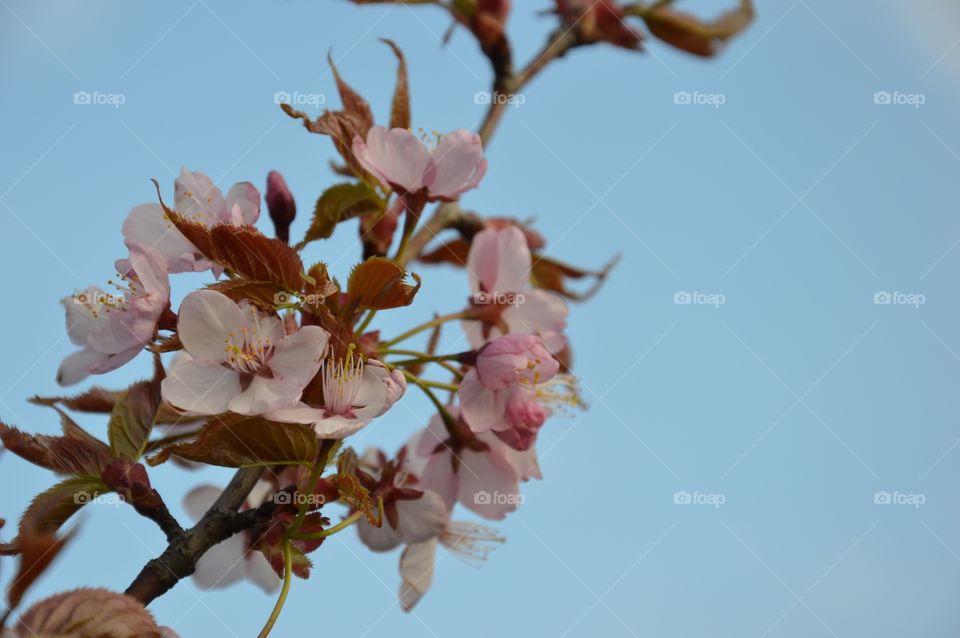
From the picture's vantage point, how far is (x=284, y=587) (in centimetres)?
118

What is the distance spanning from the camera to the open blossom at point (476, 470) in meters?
1.64

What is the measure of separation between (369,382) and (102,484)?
41 centimetres

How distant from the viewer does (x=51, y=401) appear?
1.45m

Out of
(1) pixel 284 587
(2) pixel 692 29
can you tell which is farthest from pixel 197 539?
(2) pixel 692 29

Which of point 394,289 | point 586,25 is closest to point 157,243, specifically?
point 394,289

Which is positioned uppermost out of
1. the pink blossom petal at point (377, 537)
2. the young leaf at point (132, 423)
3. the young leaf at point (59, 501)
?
the pink blossom petal at point (377, 537)

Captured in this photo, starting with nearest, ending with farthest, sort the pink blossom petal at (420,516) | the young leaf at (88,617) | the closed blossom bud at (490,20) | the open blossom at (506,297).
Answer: the young leaf at (88,617)
the pink blossom petal at (420,516)
the open blossom at (506,297)
the closed blossom bud at (490,20)

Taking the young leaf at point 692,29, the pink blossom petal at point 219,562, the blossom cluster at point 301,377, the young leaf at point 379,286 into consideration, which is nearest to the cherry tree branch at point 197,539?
the blossom cluster at point 301,377

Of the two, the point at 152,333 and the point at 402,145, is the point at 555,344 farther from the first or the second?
the point at 152,333

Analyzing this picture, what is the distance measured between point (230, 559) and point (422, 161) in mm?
839

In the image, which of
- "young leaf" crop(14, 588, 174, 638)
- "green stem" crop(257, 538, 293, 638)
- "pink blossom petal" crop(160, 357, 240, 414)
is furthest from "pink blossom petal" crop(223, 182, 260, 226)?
"young leaf" crop(14, 588, 174, 638)

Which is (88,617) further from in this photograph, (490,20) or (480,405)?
(490,20)

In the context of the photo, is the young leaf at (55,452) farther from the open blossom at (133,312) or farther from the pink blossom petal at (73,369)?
the pink blossom petal at (73,369)

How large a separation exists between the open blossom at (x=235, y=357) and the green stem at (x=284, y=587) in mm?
203
